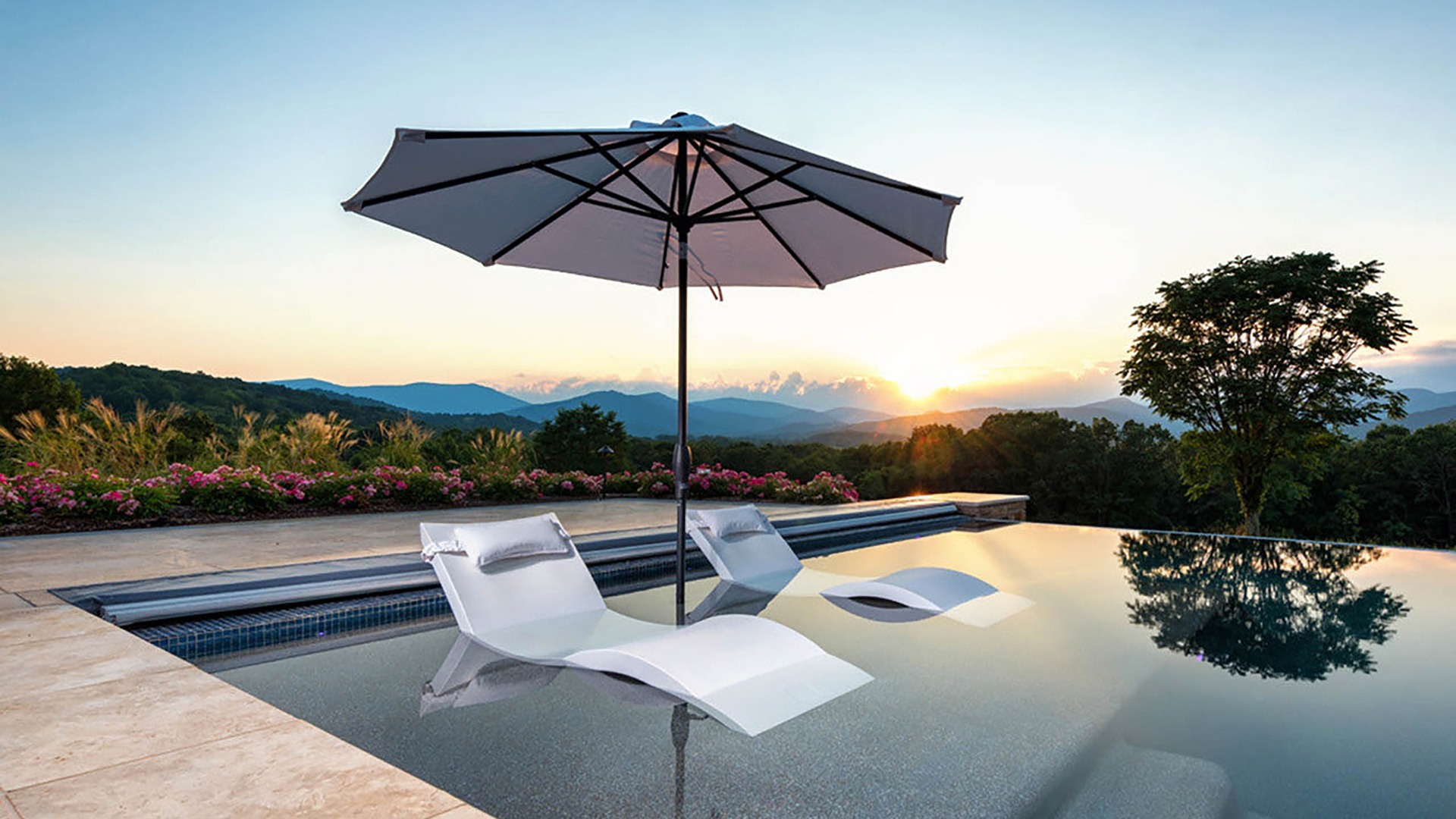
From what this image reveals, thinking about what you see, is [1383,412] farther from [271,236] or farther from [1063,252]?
[271,236]

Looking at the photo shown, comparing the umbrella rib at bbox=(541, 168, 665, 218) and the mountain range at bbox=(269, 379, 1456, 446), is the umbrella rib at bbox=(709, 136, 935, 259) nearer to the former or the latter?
the umbrella rib at bbox=(541, 168, 665, 218)

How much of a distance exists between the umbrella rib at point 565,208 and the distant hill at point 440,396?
11.6 metres

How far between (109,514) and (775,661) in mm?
5750

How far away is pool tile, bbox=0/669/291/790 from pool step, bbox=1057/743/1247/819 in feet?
6.56

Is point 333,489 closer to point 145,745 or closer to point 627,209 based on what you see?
point 627,209

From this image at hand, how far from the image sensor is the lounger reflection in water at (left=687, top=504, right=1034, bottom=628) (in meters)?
→ 3.96

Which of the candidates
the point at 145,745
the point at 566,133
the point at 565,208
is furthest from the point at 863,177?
the point at 145,745

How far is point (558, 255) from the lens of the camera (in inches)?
162

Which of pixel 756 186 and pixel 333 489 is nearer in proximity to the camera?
pixel 756 186

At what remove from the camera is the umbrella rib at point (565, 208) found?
135 inches

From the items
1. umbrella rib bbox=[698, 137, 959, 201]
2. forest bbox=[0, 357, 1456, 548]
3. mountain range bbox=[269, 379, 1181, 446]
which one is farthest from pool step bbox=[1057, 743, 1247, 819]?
mountain range bbox=[269, 379, 1181, 446]

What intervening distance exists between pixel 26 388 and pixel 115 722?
3459cm

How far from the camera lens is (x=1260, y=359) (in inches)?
535

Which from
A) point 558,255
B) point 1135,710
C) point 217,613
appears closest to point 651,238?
point 558,255
